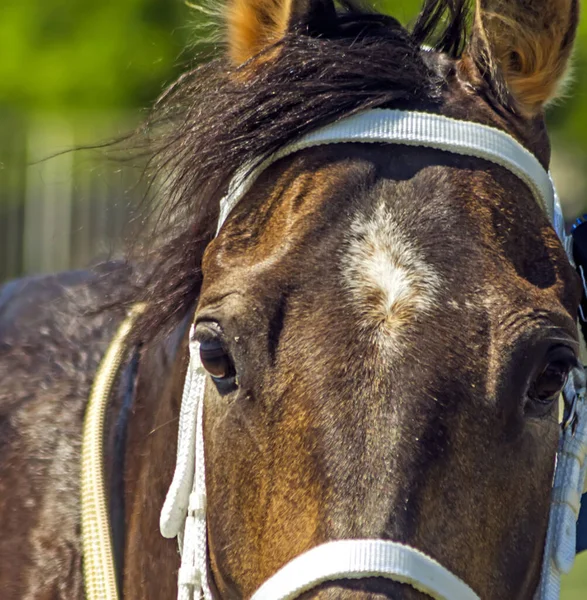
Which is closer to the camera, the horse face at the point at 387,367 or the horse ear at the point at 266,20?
the horse face at the point at 387,367

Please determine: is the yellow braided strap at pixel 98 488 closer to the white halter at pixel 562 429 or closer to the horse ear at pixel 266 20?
the white halter at pixel 562 429

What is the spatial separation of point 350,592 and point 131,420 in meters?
Answer: 1.09

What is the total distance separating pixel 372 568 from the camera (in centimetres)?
176

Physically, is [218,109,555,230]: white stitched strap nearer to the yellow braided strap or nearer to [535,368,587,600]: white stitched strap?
[535,368,587,600]: white stitched strap

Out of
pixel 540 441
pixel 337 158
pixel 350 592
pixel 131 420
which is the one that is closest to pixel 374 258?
pixel 337 158

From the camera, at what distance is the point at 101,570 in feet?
8.33

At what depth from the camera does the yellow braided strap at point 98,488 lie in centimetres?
254

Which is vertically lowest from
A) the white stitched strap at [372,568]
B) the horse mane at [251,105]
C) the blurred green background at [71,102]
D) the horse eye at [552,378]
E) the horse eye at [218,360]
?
the white stitched strap at [372,568]

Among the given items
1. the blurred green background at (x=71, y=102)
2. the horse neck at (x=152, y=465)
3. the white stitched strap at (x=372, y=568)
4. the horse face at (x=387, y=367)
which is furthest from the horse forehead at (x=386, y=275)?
the blurred green background at (x=71, y=102)

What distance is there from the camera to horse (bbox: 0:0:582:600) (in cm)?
188

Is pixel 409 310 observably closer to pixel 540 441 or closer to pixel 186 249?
pixel 540 441

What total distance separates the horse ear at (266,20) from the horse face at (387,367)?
34cm

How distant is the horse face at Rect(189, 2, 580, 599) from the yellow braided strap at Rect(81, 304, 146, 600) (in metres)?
0.49

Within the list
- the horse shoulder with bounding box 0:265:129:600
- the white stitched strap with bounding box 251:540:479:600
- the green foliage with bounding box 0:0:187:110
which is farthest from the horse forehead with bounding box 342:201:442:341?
the green foliage with bounding box 0:0:187:110
